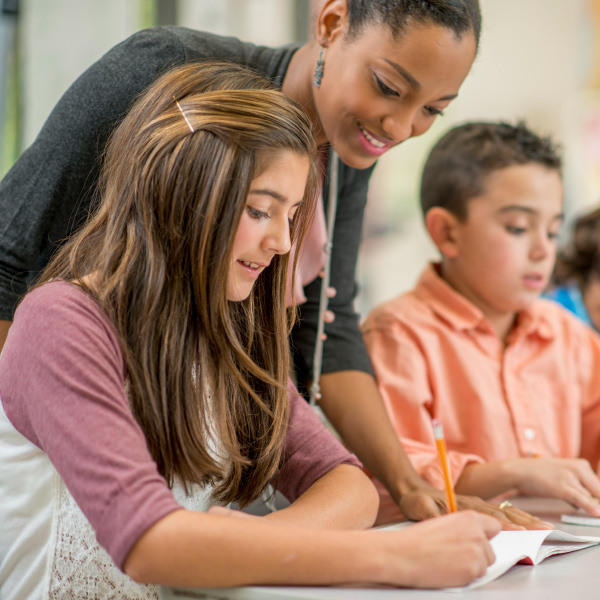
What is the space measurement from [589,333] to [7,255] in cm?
105

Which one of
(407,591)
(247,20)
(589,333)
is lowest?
(589,333)

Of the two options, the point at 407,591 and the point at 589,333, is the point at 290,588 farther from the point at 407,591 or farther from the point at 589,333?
the point at 589,333

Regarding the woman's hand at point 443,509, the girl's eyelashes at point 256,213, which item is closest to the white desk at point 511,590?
the woman's hand at point 443,509

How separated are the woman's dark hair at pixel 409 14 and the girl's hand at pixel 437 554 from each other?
0.57 metres

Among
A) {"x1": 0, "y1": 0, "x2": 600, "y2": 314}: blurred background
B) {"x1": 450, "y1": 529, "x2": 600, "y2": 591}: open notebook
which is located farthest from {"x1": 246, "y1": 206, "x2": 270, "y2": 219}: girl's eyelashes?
{"x1": 0, "y1": 0, "x2": 600, "y2": 314}: blurred background

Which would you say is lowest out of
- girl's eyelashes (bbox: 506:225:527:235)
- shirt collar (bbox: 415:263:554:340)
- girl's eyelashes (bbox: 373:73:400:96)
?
shirt collar (bbox: 415:263:554:340)

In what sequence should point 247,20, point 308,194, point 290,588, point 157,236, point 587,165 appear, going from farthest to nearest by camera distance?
point 587,165
point 247,20
point 308,194
point 157,236
point 290,588

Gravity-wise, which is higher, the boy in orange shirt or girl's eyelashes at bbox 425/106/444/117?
girl's eyelashes at bbox 425/106/444/117

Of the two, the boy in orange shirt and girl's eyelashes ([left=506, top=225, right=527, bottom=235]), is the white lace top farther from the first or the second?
girl's eyelashes ([left=506, top=225, right=527, bottom=235])

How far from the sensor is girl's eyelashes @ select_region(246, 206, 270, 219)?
2.58ft

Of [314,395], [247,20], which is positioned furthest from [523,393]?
[247,20]

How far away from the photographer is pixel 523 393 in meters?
1.30

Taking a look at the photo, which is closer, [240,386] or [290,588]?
[290,588]

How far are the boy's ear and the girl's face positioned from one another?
0.61m
